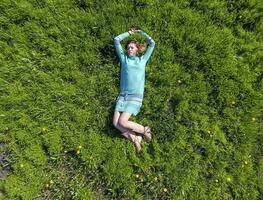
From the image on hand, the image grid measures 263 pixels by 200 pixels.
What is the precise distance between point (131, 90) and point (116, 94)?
0.30 metres

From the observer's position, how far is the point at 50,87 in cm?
545

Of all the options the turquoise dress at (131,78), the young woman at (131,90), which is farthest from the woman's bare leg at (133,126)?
the turquoise dress at (131,78)

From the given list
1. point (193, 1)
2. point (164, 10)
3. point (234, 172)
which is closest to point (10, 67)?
point (164, 10)

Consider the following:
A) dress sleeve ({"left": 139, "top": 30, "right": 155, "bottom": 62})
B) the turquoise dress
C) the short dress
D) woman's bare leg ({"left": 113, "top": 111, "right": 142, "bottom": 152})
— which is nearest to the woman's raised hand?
the turquoise dress

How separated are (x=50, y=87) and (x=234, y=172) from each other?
3.20 m

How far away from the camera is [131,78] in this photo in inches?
206

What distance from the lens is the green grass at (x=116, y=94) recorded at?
17.1 ft

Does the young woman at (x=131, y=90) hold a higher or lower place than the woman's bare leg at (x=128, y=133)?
higher

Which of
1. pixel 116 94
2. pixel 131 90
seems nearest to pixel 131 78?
pixel 131 90

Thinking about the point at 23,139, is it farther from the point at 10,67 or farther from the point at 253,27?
the point at 253,27

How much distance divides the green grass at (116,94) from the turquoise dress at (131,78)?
14 cm

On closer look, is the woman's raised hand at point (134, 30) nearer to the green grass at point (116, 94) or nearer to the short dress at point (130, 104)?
the green grass at point (116, 94)

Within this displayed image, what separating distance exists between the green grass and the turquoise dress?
0.46 feet

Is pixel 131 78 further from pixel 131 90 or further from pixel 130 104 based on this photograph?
pixel 130 104
